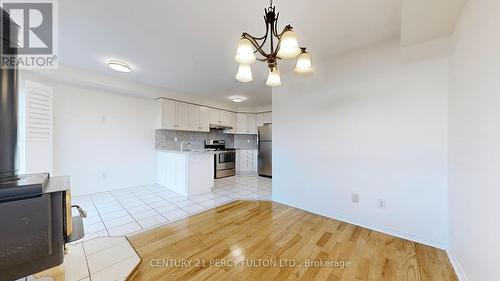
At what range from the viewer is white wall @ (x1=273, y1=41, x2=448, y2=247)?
1.89 m

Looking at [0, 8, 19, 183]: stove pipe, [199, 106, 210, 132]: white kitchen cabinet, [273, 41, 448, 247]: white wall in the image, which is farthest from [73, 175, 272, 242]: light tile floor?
[199, 106, 210, 132]: white kitchen cabinet

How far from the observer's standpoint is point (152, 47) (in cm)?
234

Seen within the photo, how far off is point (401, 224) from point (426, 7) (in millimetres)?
2154

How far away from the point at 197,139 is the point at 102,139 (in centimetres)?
226

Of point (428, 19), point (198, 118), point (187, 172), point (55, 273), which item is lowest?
point (55, 273)

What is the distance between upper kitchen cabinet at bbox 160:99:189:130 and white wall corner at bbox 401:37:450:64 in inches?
171

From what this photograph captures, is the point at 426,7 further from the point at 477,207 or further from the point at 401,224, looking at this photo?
the point at 401,224

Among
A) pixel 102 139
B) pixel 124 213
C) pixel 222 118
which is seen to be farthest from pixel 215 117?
pixel 124 213

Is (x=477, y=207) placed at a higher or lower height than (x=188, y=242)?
higher

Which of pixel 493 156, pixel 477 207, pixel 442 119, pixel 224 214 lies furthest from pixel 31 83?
pixel 442 119

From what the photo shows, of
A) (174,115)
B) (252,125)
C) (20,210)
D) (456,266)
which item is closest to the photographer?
(20,210)

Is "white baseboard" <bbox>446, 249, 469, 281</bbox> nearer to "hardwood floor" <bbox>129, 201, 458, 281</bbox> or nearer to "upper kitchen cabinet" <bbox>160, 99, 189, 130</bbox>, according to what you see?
"hardwood floor" <bbox>129, 201, 458, 281</bbox>

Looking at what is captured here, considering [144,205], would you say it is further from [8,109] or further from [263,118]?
[263,118]

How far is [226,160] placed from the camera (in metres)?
5.64
